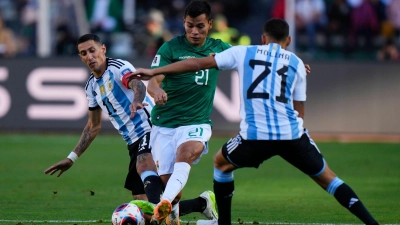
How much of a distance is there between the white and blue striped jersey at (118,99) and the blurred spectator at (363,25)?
13.5 m

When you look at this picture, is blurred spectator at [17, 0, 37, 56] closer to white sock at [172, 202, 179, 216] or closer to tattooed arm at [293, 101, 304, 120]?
white sock at [172, 202, 179, 216]

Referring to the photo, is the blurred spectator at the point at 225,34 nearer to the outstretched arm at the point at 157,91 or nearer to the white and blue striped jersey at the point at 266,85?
the outstretched arm at the point at 157,91

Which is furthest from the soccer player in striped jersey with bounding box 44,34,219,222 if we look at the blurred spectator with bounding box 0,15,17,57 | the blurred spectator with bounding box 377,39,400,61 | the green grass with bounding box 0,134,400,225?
the blurred spectator with bounding box 0,15,17,57

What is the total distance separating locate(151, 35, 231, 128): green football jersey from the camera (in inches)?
312

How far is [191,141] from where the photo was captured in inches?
304

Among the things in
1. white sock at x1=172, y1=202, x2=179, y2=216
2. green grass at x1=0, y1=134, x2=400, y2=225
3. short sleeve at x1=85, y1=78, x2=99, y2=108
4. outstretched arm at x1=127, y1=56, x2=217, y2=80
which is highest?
outstretched arm at x1=127, y1=56, x2=217, y2=80

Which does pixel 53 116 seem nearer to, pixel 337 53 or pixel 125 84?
pixel 337 53

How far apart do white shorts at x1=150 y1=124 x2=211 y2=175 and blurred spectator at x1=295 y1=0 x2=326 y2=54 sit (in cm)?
1364

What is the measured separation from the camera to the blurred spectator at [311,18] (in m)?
21.1

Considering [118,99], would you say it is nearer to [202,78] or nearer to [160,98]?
[202,78]

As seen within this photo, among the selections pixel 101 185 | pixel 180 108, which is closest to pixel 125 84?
pixel 180 108

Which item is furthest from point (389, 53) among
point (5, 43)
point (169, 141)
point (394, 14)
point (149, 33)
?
point (169, 141)

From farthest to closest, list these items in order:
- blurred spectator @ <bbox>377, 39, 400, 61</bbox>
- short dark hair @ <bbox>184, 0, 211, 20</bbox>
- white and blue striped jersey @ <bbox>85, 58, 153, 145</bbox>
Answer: blurred spectator @ <bbox>377, 39, 400, 61</bbox> < white and blue striped jersey @ <bbox>85, 58, 153, 145</bbox> < short dark hair @ <bbox>184, 0, 211, 20</bbox>

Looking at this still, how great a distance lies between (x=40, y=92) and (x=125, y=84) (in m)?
10.9
